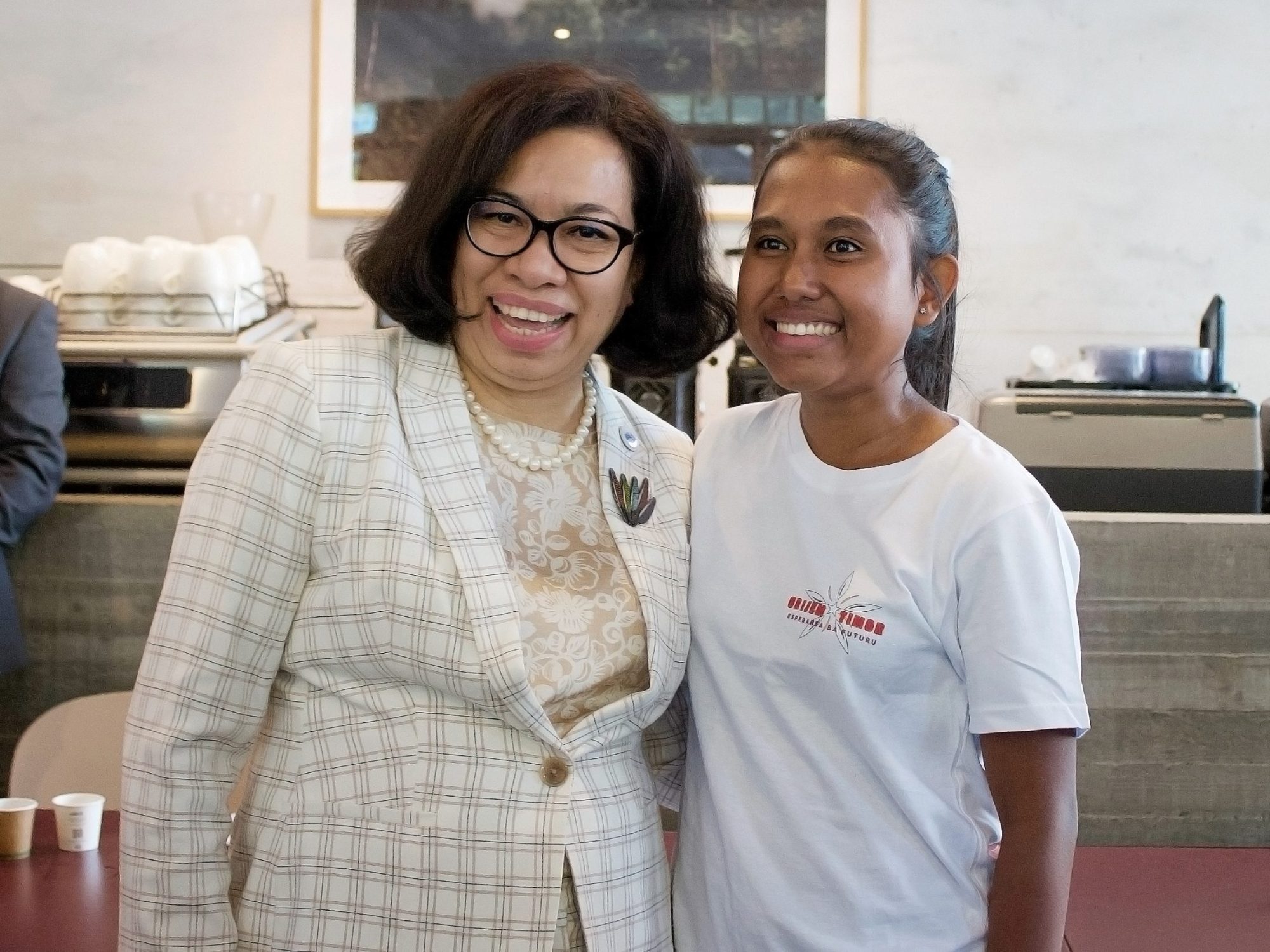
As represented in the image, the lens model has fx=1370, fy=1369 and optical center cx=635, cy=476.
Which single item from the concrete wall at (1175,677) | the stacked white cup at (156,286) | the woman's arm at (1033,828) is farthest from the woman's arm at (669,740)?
the stacked white cup at (156,286)

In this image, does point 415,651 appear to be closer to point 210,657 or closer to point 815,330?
point 210,657

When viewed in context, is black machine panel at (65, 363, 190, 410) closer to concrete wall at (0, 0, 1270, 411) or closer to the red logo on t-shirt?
concrete wall at (0, 0, 1270, 411)

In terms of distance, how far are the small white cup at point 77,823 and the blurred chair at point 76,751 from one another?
1.73ft

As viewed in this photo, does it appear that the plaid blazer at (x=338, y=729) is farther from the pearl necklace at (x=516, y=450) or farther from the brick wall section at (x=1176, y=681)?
the brick wall section at (x=1176, y=681)

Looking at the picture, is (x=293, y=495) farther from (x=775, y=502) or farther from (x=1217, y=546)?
(x=1217, y=546)

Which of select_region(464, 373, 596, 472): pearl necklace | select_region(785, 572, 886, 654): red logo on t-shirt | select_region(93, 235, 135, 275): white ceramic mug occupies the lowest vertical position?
select_region(785, 572, 886, 654): red logo on t-shirt

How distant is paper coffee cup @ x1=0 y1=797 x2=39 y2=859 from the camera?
5.77 ft

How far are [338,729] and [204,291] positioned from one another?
180cm

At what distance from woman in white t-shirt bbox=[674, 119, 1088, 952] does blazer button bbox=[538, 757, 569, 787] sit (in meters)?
0.15

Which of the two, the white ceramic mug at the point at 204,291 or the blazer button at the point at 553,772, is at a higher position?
the white ceramic mug at the point at 204,291

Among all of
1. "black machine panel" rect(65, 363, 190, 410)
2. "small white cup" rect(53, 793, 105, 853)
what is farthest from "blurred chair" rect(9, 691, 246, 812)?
"black machine panel" rect(65, 363, 190, 410)

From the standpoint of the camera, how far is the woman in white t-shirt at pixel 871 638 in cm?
115

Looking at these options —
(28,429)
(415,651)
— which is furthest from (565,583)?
(28,429)

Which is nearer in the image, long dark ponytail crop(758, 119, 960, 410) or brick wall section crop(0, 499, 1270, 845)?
long dark ponytail crop(758, 119, 960, 410)
